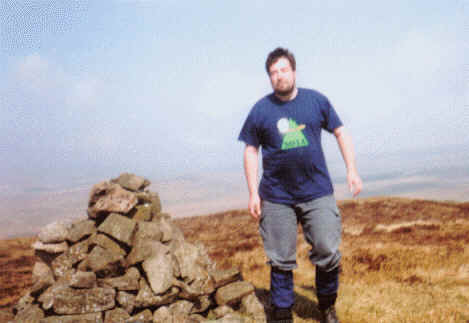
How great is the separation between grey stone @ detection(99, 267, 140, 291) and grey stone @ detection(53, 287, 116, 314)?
17 centimetres

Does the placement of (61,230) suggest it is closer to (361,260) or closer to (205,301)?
(205,301)

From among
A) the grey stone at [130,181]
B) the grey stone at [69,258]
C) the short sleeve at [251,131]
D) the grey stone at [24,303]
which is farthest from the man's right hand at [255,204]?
the grey stone at [24,303]

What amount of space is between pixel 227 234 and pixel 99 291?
9720 mm

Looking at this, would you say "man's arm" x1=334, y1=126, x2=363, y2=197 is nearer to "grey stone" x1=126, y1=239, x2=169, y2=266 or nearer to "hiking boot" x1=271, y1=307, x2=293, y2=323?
"hiking boot" x1=271, y1=307, x2=293, y2=323

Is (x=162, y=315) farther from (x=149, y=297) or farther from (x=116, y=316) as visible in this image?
(x=116, y=316)

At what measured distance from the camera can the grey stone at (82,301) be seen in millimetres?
5574

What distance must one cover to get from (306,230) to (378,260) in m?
5.43

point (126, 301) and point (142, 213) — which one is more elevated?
point (142, 213)

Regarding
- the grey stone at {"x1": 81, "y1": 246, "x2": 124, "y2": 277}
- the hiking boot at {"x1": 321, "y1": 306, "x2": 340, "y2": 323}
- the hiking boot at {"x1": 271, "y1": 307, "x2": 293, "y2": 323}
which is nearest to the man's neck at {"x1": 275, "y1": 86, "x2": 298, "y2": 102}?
the hiking boot at {"x1": 271, "y1": 307, "x2": 293, "y2": 323}

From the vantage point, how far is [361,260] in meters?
8.89

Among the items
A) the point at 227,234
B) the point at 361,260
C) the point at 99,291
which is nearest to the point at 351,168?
the point at 99,291

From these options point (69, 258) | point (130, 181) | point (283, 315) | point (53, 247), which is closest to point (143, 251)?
point (69, 258)

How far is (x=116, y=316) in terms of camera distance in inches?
221

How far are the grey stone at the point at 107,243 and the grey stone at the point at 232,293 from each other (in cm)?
203
